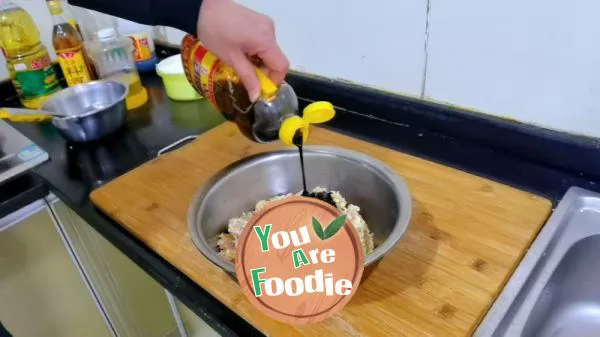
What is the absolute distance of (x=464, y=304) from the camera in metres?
0.54

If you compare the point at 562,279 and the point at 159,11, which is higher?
the point at 159,11

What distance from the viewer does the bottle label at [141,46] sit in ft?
4.18

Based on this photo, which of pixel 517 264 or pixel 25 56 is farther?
pixel 25 56

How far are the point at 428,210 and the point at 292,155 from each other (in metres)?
0.24

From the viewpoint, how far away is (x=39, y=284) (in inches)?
37.4

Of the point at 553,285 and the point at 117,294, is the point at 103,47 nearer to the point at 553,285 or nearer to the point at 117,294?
the point at 117,294

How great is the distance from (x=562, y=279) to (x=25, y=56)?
1235mm

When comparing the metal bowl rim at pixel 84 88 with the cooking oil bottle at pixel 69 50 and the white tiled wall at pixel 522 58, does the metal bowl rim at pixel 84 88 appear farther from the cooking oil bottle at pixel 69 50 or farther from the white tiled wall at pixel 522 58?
the white tiled wall at pixel 522 58

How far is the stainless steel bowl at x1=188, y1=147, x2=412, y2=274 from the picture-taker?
0.67 meters

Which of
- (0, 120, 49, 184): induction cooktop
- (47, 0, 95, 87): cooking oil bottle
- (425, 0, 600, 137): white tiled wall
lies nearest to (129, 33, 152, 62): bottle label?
(47, 0, 95, 87): cooking oil bottle

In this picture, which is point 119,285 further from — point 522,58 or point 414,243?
point 522,58

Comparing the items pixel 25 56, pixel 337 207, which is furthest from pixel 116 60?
pixel 337 207

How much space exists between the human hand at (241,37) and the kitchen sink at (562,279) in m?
0.40
